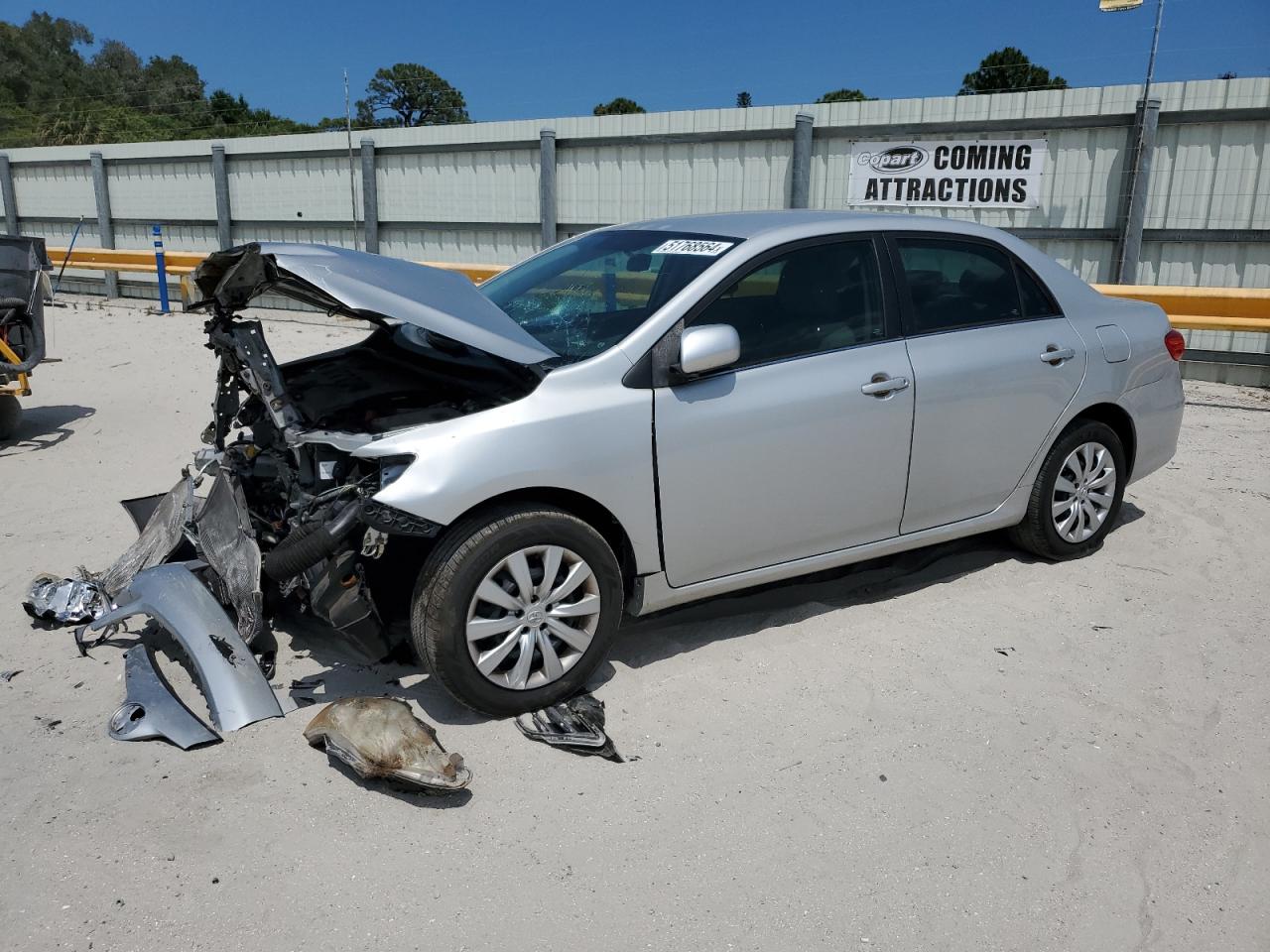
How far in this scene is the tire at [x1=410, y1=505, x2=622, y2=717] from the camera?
3.34 m

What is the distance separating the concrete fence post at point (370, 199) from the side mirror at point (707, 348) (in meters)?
14.4

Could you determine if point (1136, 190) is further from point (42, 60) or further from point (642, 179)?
point (42, 60)

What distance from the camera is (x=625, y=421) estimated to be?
359cm

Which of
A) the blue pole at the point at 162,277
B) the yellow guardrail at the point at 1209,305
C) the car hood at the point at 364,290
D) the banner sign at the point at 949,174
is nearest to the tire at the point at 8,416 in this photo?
the yellow guardrail at the point at 1209,305

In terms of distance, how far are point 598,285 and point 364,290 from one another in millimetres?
1194

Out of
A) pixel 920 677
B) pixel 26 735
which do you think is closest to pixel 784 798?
pixel 920 677

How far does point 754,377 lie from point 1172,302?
798 centimetres

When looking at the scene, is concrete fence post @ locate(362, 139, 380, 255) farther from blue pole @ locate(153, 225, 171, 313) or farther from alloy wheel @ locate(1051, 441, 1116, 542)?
alloy wheel @ locate(1051, 441, 1116, 542)

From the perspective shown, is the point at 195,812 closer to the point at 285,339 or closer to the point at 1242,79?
the point at 285,339

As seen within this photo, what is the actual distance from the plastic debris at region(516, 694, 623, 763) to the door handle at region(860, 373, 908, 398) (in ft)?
5.47

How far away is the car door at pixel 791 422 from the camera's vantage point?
3.74 meters

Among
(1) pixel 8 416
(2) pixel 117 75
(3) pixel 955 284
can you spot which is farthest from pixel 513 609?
(2) pixel 117 75

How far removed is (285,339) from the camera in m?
12.3

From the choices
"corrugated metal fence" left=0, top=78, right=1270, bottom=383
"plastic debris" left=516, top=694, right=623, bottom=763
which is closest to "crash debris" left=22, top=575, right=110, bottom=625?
"plastic debris" left=516, top=694, right=623, bottom=763
